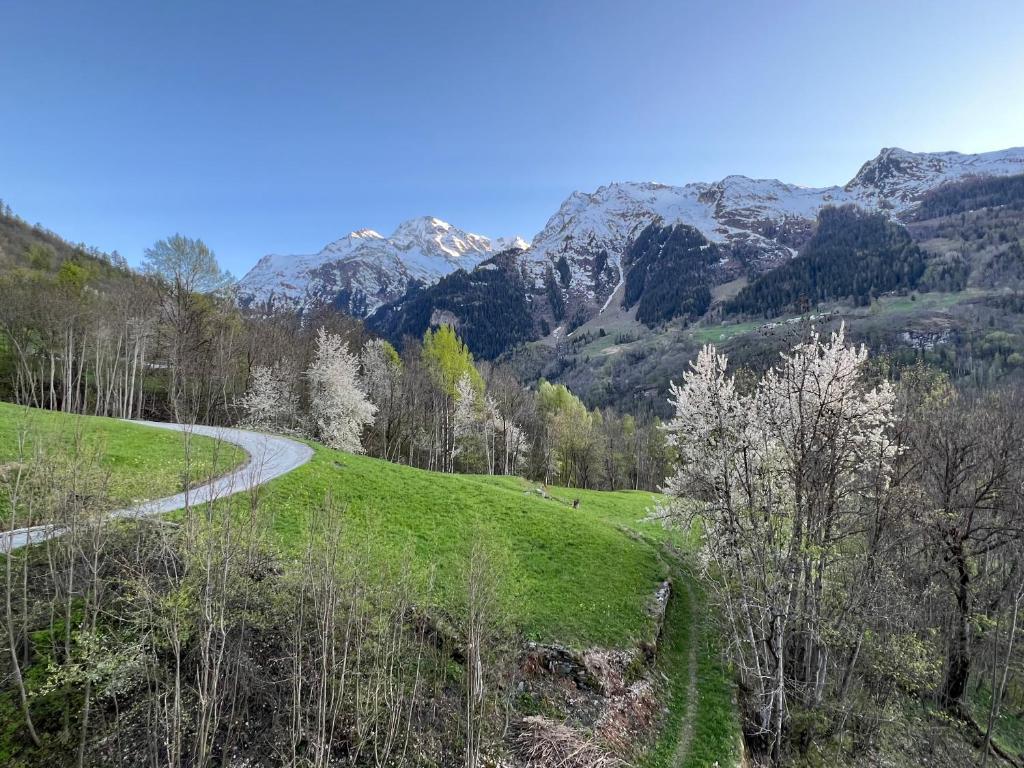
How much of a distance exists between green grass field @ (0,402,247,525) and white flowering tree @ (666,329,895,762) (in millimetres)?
14866

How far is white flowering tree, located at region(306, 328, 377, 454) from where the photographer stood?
43281 millimetres

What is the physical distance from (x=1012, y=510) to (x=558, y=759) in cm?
2413

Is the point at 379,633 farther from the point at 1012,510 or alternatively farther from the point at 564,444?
the point at 564,444

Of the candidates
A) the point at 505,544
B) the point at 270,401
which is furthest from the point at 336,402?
the point at 505,544

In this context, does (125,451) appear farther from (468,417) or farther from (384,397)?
(468,417)

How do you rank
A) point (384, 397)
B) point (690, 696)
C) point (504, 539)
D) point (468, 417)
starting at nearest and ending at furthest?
1. point (690, 696)
2. point (504, 539)
3. point (384, 397)
4. point (468, 417)

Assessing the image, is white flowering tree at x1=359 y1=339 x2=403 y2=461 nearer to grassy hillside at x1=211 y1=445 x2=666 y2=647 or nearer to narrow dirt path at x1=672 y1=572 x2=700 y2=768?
grassy hillside at x1=211 y1=445 x2=666 y2=647

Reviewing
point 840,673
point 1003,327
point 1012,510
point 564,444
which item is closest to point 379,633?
point 840,673

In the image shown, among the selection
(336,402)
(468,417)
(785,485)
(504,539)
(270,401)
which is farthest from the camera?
(468,417)

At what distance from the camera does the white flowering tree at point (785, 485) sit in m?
13.6

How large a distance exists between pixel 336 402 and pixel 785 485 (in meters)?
37.9

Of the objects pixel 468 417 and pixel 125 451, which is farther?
pixel 468 417

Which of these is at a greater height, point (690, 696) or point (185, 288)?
point (185, 288)

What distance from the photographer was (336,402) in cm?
4375
